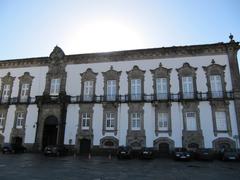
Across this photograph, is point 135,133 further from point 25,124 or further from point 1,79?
point 1,79

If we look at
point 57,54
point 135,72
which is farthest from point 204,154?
point 57,54

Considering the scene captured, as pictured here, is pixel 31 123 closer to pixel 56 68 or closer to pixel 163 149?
pixel 56 68

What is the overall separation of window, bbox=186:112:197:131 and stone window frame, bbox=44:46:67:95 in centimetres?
1722

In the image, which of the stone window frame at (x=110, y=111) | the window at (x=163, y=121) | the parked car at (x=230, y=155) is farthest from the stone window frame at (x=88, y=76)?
the parked car at (x=230, y=155)

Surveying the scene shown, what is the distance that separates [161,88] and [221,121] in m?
7.92

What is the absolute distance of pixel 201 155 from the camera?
70.4 feet

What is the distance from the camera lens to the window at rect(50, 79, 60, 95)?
29.3 metres

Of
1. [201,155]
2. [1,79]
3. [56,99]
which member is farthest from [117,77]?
[1,79]

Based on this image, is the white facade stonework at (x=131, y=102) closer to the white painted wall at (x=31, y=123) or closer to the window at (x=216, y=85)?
the white painted wall at (x=31, y=123)

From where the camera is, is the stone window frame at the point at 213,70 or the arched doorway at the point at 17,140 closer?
the stone window frame at the point at 213,70

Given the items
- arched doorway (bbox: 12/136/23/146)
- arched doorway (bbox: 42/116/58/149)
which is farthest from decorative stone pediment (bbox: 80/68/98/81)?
arched doorway (bbox: 12/136/23/146)

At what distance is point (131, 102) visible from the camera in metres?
25.9

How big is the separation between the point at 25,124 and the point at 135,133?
607 inches

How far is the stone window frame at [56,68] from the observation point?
29359 mm
